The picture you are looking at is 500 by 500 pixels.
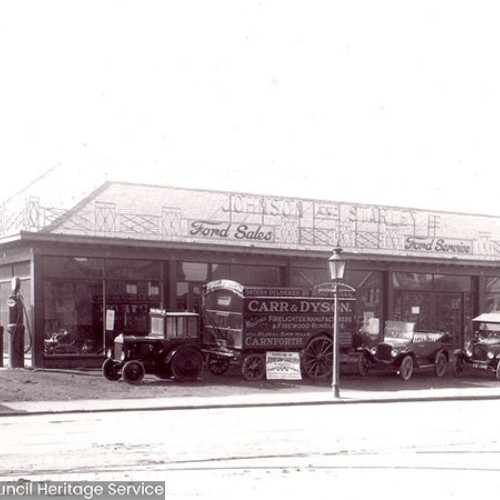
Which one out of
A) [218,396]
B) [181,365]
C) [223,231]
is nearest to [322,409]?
[218,396]

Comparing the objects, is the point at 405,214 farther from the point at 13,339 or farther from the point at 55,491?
the point at 55,491

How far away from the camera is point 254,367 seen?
22.4 meters

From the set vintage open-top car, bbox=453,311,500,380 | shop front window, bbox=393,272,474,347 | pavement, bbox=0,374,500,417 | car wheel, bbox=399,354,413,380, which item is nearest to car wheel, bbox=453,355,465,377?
vintage open-top car, bbox=453,311,500,380

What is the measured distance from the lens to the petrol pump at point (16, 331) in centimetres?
2311

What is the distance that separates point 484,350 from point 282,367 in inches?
287

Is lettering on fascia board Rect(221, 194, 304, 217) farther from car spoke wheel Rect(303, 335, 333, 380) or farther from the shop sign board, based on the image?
car spoke wheel Rect(303, 335, 333, 380)

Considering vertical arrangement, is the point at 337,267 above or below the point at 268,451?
above

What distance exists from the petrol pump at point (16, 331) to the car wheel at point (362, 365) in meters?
10.2

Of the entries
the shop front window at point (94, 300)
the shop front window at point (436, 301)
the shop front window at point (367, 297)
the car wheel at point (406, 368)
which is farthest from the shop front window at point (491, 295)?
the shop front window at point (94, 300)

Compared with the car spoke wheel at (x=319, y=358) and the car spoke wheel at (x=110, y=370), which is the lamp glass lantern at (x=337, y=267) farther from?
the car spoke wheel at (x=110, y=370)

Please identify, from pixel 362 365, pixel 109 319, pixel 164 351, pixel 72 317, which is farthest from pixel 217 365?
pixel 72 317

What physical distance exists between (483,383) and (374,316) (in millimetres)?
7358

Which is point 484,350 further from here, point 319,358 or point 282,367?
point 282,367

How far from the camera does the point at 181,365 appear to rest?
2142cm
